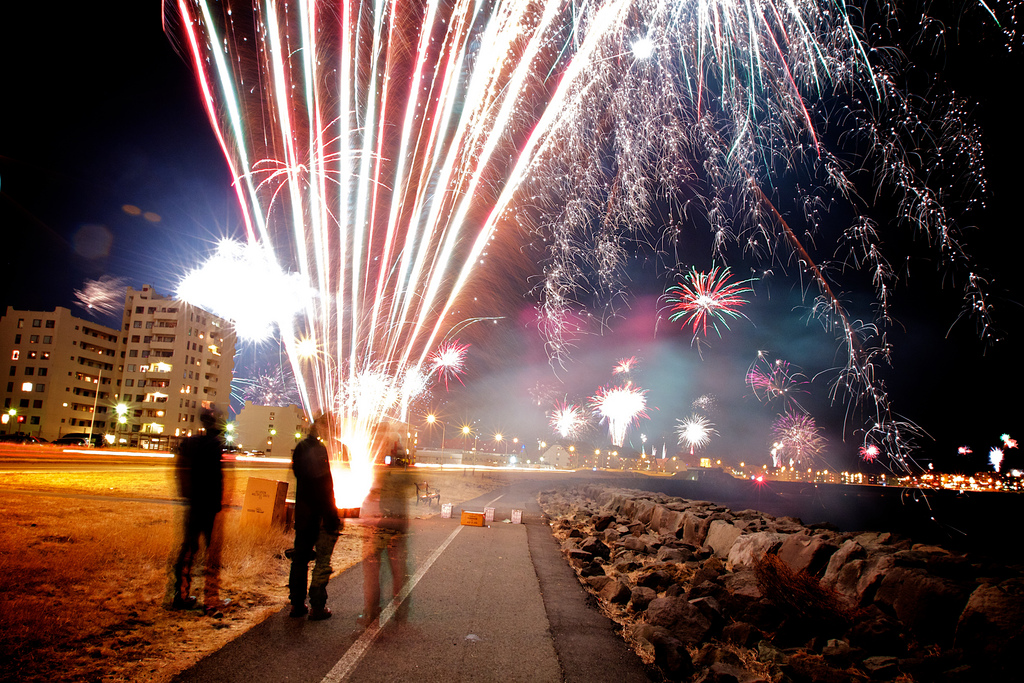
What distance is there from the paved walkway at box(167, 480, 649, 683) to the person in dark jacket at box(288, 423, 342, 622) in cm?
22

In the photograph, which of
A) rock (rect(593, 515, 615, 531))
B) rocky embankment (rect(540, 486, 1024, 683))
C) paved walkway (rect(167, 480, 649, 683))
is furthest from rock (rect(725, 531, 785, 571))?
rock (rect(593, 515, 615, 531))

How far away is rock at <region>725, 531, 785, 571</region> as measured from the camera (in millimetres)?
10195

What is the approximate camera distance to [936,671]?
206 inches

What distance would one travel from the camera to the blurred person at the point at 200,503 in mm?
5699

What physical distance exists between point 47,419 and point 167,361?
15.0m

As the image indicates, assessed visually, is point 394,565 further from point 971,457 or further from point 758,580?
point 971,457

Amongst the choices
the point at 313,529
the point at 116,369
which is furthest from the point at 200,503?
the point at 116,369

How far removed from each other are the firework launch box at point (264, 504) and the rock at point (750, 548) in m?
8.10

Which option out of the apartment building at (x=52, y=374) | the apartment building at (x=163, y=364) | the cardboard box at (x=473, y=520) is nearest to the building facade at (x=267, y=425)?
the apartment building at (x=163, y=364)

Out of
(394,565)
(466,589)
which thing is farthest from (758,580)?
(394,565)

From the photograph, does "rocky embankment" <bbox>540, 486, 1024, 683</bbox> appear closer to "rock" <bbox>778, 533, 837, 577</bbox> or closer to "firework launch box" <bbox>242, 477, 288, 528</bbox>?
"rock" <bbox>778, 533, 837, 577</bbox>

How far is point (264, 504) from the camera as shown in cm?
939

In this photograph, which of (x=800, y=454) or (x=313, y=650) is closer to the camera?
(x=313, y=650)

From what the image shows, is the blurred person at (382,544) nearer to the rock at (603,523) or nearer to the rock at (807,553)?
the rock at (603,523)
